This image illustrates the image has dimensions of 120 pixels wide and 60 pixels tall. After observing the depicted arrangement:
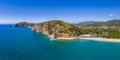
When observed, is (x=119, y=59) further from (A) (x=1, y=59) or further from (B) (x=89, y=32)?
(B) (x=89, y=32)

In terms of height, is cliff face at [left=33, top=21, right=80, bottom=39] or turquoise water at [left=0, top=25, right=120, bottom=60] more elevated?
cliff face at [left=33, top=21, right=80, bottom=39]

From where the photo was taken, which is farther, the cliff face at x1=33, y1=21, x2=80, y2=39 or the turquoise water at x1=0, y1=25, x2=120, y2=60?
the cliff face at x1=33, y1=21, x2=80, y2=39

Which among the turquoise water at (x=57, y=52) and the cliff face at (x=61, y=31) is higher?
the cliff face at (x=61, y=31)

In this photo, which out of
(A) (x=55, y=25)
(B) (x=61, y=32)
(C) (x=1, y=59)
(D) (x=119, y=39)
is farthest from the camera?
(A) (x=55, y=25)

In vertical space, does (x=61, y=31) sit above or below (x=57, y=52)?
above

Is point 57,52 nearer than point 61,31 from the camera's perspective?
Yes

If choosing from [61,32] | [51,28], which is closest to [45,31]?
[51,28]

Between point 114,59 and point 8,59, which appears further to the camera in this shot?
point 114,59

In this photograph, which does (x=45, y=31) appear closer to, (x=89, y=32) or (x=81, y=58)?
(x=89, y=32)

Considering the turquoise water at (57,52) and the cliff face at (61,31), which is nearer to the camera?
the turquoise water at (57,52)

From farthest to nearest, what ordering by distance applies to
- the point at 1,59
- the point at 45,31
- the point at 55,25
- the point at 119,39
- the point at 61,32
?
the point at 45,31 < the point at 55,25 < the point at 61,32 < the point at 119,39 < the point at 1,59
